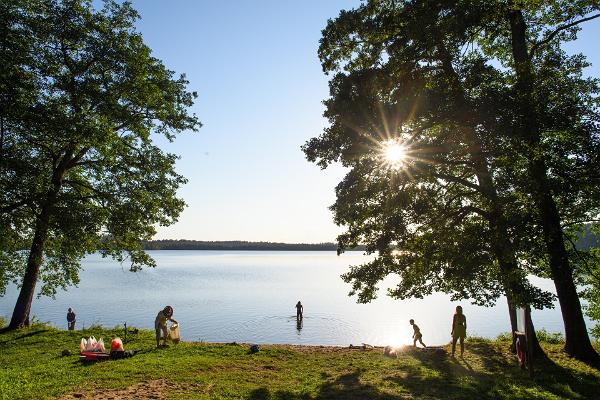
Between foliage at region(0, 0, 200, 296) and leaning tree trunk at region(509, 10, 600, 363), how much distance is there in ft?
56.3

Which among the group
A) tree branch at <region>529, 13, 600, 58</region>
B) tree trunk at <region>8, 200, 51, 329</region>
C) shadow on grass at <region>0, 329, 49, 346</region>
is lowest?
shadow on grass at <region>0, 329, 49, 346</region>

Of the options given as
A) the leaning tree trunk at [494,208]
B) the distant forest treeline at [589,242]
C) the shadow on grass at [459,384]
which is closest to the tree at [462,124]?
the leaning tree trunk at [494,208]

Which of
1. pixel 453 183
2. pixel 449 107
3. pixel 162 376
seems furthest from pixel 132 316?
pixel 449 107

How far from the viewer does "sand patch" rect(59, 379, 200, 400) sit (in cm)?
1131

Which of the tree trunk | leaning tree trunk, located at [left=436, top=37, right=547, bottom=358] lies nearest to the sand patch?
leaning tree trunk, located at [left=436, top=37, right=547, bottom=358]

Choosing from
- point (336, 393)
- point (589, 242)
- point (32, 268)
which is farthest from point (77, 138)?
point (589, 242)

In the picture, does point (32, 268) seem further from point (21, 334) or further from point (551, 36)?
point (551, 36)

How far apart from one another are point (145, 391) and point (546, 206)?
13984 mm

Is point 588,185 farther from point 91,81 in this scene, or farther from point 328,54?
point 91,81

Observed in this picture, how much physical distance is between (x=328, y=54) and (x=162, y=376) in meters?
14.4

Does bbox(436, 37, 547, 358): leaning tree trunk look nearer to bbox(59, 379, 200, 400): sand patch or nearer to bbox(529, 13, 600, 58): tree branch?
bbox(529, 13, 600, 58): tree branch

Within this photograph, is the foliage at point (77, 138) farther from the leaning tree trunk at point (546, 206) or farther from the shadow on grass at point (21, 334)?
the leaning tree trunk at point (546, 206)

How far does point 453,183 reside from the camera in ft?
62.3

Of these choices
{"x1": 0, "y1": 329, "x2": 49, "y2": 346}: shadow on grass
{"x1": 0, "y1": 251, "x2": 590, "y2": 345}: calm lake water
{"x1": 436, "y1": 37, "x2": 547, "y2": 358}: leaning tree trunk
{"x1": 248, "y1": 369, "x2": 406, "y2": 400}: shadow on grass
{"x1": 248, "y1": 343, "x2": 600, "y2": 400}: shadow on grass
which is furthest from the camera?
{"x1": 0, "y1": 251, "x2": 590, "y2": 345}: calm lake water
